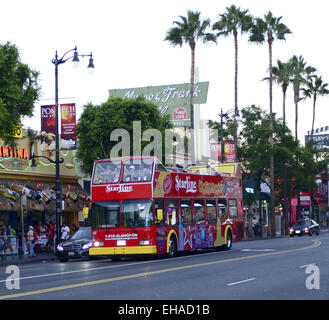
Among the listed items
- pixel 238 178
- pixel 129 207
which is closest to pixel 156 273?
pixel 129 207

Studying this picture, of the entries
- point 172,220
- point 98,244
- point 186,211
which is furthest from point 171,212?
point 98,244

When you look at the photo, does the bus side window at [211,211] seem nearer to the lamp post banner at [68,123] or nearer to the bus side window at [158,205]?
the bus side window at [158,205]

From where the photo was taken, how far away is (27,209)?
38.2 m

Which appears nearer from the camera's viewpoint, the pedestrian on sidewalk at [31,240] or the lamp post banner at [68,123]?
the lamp post banner at [68,123]

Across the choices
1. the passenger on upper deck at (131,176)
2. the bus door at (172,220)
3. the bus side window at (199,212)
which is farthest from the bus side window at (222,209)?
the passenger on upper deck at (131,176)

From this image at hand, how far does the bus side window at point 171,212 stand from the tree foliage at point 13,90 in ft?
23.0

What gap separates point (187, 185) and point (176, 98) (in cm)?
3433

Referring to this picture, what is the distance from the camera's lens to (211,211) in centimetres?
3053

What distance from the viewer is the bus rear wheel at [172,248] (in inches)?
1061

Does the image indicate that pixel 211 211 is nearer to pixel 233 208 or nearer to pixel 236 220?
pixel 233 208

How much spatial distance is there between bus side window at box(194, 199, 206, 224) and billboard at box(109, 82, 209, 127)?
95.3ft

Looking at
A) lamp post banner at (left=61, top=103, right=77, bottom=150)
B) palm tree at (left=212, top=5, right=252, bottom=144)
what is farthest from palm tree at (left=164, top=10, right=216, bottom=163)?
lamp post banner at (left=61, top=103, right=77, bottom=150)
